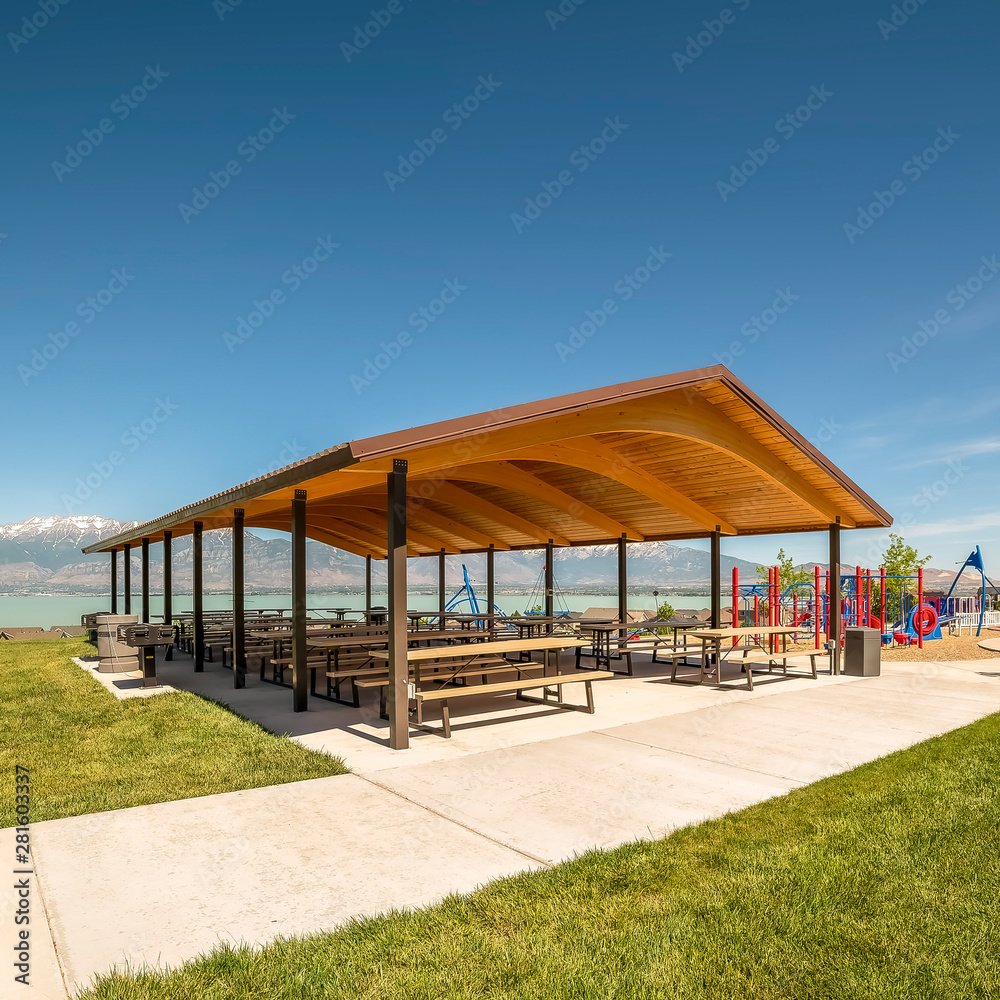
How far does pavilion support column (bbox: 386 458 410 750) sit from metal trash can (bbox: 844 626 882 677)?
898cm

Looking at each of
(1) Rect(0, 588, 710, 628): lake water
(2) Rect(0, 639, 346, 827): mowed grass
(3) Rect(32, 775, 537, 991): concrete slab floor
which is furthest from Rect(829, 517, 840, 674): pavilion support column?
(1) Rect(0, 588, 710, 628): lake water

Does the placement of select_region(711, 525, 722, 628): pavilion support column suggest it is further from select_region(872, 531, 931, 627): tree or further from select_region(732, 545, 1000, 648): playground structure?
select_region(872, 531, 931, 627): tree

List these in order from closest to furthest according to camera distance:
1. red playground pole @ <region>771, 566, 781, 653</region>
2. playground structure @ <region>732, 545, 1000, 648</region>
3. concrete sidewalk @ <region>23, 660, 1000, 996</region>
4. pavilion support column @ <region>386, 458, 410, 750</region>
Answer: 1. concrete sidewalk @ <region>23, 660, 1000, 996</region>
2. pavilion support column @ <region>386, 458, 410, 750</region>
3. red playground pole @ <region>771, 566, 781, 653</region>
4. playground structure @ <region>732, 545, 1000, 648</region>

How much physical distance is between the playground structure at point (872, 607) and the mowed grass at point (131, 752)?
41.3ft

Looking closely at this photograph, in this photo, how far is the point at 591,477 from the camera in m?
12.0

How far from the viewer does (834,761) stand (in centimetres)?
584

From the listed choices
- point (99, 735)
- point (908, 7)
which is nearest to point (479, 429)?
point (99, 735)

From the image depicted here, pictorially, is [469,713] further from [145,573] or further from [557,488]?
[145,573]

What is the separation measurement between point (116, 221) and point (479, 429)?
10.6 meters

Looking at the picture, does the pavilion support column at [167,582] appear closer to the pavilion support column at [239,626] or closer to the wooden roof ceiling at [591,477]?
the wooden roof ceiling at [591,477]

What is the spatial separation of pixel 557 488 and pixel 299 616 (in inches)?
241

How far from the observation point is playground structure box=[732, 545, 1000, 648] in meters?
17.6

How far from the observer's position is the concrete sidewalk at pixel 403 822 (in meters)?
3.09

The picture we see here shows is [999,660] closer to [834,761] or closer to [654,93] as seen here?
[834,761]
